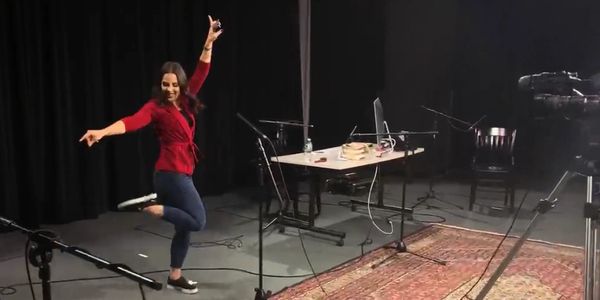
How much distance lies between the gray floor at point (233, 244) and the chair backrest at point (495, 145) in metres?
0.41

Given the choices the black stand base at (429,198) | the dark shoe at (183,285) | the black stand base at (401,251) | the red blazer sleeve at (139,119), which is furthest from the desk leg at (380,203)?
the red blazer sleeve at (139,119)

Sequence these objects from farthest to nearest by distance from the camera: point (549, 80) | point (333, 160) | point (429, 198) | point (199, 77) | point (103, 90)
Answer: point (429, 198)
point (103, 90)
point (333, 160)
point (199, 77)
point (549, 80)

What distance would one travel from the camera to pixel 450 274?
3.38m

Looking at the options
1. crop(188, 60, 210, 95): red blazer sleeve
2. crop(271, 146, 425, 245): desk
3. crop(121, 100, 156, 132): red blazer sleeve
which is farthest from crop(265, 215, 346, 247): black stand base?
crop(121, 100, 156, 132): red blazer sleeve

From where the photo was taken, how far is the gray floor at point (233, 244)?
3.18 m

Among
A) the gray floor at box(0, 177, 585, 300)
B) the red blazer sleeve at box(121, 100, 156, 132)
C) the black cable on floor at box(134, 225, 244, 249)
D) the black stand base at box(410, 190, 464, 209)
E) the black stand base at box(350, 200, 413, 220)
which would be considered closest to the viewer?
the red blazer sleeve at box(121, 100, 156, 132)

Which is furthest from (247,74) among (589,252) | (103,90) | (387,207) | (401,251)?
(589,252)

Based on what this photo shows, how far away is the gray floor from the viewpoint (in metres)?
3.18

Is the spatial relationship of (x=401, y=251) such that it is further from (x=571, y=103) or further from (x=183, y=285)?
(x=571, y=103)

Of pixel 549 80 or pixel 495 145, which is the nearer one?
pixel 549 80

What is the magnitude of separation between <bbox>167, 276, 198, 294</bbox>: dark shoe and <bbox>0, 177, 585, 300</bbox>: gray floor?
1.6 inches

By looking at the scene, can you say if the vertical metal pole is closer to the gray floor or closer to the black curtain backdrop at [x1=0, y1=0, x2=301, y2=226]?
the gray floor

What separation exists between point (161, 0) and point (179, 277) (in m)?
3.10

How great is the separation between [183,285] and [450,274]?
162cm
